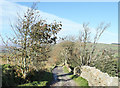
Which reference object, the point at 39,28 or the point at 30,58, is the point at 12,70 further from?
the point at 39,28

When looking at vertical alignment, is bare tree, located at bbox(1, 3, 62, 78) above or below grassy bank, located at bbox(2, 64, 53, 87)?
above

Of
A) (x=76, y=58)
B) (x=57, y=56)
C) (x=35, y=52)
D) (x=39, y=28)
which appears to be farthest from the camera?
(x=57, y=56)

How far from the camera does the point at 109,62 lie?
28.0 m

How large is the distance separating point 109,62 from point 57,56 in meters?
17.8

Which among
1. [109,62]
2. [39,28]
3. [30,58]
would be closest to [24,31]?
[39,28]

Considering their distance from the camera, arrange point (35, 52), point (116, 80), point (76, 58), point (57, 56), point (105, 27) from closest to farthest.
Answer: point (116, 80) < point (35, 52) < point (105, 27) < point (76, 58) < point (57, 56)

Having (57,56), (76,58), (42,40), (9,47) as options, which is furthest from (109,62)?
(9,47)

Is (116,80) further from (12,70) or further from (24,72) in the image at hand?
(12,70)

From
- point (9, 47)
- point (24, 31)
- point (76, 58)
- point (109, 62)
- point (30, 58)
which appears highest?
point (24, 31)

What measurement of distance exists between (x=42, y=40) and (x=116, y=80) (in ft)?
22.4

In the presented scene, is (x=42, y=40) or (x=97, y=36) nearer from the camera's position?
(x=42, y=40)

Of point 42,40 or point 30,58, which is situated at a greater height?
point 42,40

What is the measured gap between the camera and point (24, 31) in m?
10.9

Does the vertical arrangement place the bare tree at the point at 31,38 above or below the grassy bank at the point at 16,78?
above
